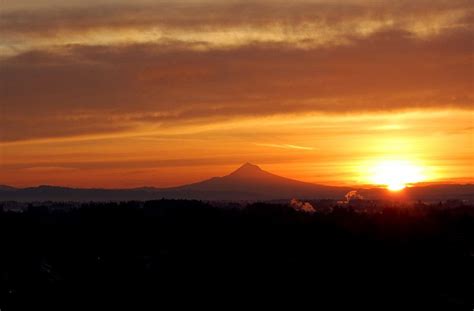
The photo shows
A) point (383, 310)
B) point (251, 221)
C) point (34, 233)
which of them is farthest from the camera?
point (251, 221)

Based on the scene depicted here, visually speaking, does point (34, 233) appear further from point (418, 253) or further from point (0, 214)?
point (418, 253)

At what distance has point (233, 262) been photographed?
59062 millimetres

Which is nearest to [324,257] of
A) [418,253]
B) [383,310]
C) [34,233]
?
[418,253]

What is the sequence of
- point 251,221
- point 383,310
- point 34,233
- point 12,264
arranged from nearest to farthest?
point 383,310, point 12,264, point 34,233, point 251,221

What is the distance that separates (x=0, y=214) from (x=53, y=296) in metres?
29.6

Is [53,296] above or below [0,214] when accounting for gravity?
below

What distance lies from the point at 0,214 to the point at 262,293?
34351 millimetres

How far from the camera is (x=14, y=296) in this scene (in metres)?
49.1

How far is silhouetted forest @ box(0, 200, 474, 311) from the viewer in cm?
5097

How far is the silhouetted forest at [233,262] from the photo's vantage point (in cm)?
5097

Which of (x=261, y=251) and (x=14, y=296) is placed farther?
(x=261, y=251)

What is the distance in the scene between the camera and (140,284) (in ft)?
176

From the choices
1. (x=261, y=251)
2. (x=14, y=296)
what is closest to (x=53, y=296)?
(x=14, y=296)

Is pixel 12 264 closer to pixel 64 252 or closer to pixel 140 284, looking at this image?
pixel 64 252
